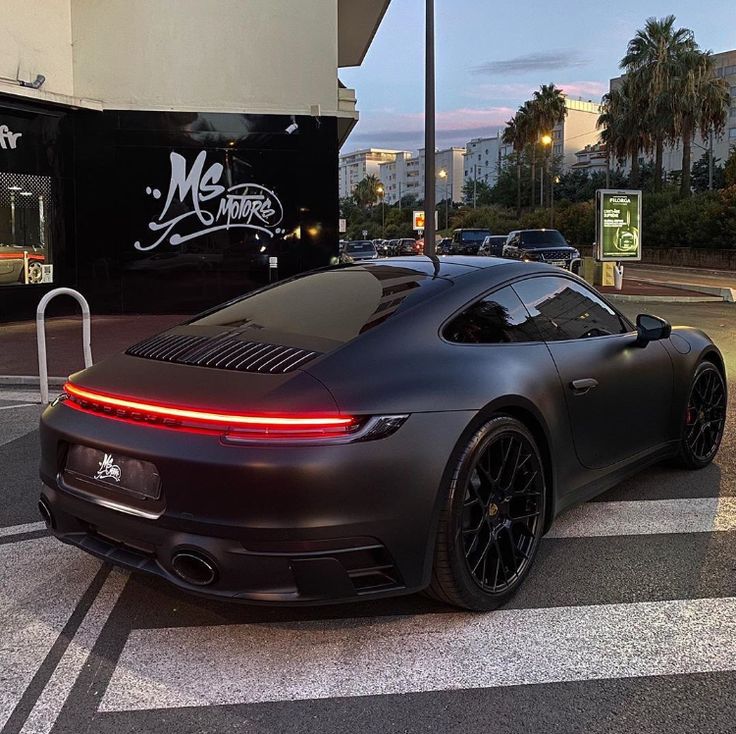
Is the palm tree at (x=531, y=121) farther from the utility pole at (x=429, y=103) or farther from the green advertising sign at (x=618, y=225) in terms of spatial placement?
the utility pole at (x=429, y=103)

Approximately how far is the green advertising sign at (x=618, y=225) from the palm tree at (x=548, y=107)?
44.8 m

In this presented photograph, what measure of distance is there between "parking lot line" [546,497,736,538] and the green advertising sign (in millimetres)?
20515

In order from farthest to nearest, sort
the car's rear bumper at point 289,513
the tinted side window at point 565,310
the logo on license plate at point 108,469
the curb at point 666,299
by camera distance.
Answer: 1. the curb at point 666,299
2. the tinted side window at point 565,310
3. the logo on license plate at point 108,469
4. the car's rear bumper at point 289,513

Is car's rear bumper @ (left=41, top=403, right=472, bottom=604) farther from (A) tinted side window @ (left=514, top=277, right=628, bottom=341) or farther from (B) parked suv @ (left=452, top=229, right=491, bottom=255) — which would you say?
(B) parked suv @ (left=452, top=229, right=491, bottom=255)

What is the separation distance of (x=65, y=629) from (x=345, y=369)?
5.05ft

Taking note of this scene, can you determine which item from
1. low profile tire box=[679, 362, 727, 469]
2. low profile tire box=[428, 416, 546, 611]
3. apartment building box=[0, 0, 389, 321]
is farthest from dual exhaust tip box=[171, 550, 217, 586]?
apartment building box=[0, 0, 389, 321]

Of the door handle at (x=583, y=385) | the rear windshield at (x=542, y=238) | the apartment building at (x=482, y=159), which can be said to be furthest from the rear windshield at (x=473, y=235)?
the apartment building at (x=482, y=159)

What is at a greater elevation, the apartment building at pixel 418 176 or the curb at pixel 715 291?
the apartment building at pixel 418 176

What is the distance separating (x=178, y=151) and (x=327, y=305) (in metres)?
14.3

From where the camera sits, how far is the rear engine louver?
312 cm

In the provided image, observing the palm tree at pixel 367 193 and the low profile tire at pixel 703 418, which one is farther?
the palm tree at pixel 367 193

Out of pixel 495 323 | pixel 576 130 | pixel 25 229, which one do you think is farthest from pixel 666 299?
pixel 576 130

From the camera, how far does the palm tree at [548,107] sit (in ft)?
219

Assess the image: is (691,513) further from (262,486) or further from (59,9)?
(59,9)
